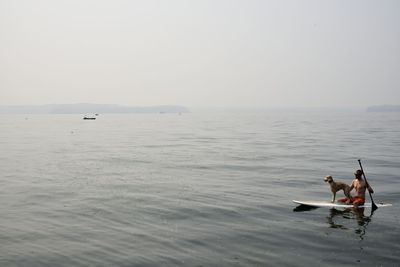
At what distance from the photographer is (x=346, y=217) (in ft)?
65.5

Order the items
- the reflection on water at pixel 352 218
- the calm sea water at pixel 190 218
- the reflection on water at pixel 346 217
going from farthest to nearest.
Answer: the reflection on water at pixel 346 217, the reflection on water at pixel 352 218, the calm sea water at pixel 190 218

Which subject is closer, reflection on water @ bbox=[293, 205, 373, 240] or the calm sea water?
the calm sea water

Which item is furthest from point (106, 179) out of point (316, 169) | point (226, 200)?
point (316, 169)

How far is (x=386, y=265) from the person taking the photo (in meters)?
13.7

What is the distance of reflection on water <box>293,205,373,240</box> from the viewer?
18.1 metres

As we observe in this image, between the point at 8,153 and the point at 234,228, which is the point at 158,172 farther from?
the point at 8,153

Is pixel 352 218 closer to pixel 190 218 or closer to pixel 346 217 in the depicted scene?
pixel 346 217

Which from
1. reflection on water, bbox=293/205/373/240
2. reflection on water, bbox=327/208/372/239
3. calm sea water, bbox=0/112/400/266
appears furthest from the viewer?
reflection on water, bbox=293/205/373/240

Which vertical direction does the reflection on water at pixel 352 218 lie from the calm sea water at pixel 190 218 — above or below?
above

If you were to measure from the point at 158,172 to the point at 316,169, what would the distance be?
14548mm

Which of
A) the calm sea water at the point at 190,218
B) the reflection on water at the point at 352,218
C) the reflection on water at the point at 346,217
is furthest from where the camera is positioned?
the reflection on water at the point at 346,217

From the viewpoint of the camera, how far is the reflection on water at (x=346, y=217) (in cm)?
1806

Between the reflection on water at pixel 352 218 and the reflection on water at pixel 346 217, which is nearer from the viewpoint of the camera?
the reflection on water at pixel 352 218

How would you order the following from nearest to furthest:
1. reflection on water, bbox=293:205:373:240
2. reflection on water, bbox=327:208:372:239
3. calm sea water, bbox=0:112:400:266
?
calm sea water, bbox=0:112:400:266
reflection on water, bbox=327:208:372:239
reflection on water, bbox=293:205:373:240
